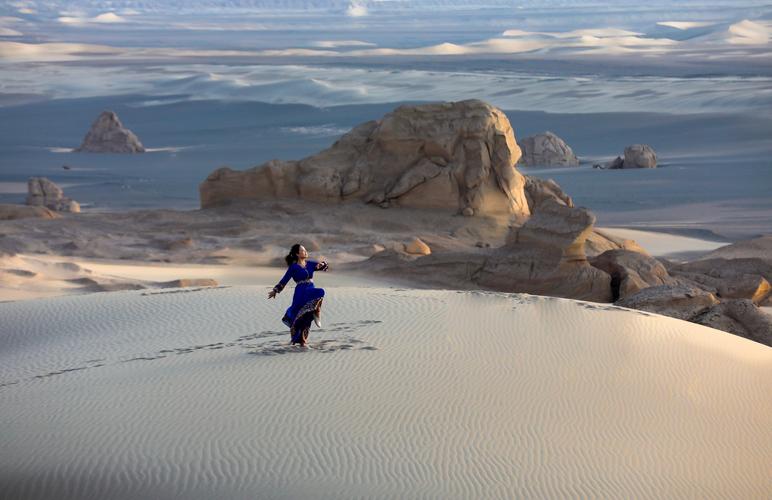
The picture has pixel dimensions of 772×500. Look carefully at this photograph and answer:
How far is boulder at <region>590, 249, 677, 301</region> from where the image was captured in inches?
616

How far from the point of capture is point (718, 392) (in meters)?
9.01

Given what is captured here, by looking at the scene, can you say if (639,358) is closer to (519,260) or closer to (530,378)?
(530,378)

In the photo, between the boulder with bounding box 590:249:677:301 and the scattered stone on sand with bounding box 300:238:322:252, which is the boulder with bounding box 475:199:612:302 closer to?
the boulder with bounding box 590:249:677:301

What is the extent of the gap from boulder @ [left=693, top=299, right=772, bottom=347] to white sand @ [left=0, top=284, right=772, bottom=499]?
1.25 m

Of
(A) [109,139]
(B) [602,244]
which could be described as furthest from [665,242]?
(A) [109,139]

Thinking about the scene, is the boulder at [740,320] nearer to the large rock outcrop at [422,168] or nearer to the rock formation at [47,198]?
the large rock outcrop at [422,168]

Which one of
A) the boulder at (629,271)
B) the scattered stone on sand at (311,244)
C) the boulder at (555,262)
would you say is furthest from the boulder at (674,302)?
the scattered stone on sand at (311,244)

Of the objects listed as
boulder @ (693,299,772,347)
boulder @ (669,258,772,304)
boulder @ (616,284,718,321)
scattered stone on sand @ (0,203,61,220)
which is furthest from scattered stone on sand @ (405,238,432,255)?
scattered stone on sand @ (0,203,61,220)

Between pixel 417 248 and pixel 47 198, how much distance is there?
489 inches

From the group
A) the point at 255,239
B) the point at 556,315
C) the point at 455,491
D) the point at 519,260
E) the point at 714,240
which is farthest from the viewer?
the point at 714,240

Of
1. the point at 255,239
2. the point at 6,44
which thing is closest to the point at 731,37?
the point at 6,44

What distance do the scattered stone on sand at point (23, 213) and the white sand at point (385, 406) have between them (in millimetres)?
12457

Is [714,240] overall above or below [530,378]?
below

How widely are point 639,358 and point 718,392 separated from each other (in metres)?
0.79
